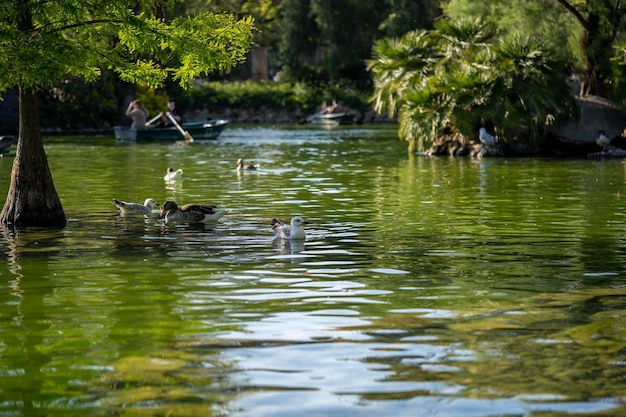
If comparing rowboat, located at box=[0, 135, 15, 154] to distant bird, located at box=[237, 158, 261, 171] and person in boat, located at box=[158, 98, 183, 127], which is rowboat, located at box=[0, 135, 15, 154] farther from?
distant bird, located at box=[237, 158, 261, 171]

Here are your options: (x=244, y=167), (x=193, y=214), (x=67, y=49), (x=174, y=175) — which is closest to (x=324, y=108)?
(x=244, y=167)

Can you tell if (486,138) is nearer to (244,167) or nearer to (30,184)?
(244,167)

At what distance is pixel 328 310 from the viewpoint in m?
11.2

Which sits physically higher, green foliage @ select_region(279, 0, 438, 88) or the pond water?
green foliage @ select_region(279, 0, 438, 88)

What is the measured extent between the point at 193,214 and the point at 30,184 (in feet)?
8.68

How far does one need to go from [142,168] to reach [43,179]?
15.8 meters

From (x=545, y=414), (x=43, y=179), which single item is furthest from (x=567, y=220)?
(x=545, y=414)

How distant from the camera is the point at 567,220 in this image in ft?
63.9

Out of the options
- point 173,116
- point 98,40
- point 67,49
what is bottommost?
point 173,116

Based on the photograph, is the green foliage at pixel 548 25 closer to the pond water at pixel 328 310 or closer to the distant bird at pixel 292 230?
the pond water at pixel 328 310

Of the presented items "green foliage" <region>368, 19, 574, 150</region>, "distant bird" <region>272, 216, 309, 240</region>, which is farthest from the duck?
"green foliage" <region>368, 19, 574, 150</region>

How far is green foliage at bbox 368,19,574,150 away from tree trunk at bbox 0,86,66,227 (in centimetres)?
2024

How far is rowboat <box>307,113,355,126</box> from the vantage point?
2852 inches

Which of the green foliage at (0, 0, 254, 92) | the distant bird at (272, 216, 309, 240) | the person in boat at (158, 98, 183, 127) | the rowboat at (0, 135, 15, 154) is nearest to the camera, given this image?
the distant bird at (272, 216, 309, 240)
